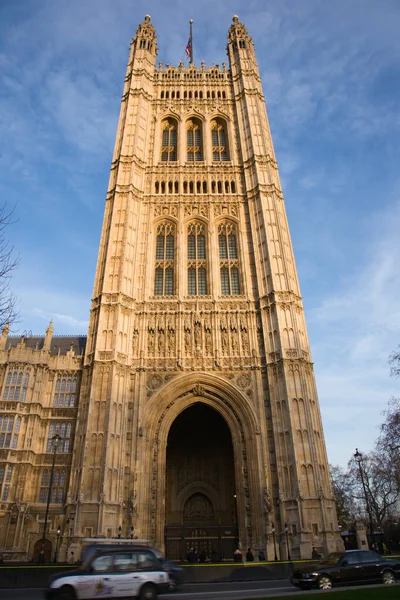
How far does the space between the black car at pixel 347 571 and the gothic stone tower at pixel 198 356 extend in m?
8.28

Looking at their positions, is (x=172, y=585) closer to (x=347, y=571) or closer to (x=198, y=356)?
(x=347, y=571)

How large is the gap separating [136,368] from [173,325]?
3620 mm

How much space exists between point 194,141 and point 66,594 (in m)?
35.4

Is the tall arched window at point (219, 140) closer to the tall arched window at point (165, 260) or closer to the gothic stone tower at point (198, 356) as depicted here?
the gothic stone tower at point (198, 356)

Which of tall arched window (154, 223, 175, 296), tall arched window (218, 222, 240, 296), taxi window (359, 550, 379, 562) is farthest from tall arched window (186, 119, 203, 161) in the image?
taxi window (359, 550, 379, 562)

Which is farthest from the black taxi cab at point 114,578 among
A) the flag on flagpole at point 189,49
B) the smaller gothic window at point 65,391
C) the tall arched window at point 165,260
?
the flag on flagpole at point 189,49

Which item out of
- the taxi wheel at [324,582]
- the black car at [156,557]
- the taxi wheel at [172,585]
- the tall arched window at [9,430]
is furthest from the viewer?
the tall arched window at [9,430]

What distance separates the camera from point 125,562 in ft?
31.5

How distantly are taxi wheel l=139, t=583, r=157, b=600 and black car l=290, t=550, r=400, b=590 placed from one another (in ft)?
15.6

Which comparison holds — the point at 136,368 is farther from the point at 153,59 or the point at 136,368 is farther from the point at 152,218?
the point at 153,59

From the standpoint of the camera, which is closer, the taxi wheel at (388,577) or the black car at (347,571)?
the black car at (347,571)

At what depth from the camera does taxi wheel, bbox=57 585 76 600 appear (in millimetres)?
8875

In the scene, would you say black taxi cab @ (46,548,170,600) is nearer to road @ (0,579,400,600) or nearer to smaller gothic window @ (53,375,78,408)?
road @ (0,579,400,600)

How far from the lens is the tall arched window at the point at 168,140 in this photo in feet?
123
